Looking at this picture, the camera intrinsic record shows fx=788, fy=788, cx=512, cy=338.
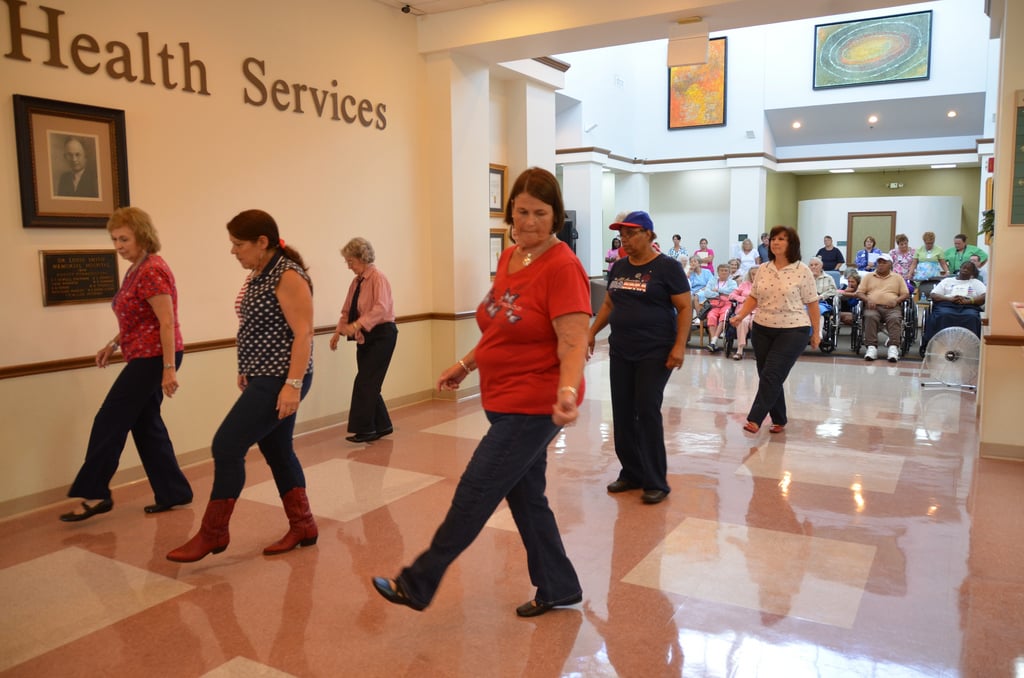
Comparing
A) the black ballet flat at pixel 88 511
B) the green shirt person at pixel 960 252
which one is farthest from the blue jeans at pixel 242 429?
the green shirt person at pixel 960 252

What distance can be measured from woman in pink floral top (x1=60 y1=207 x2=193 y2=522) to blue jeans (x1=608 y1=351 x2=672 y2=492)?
220 cm

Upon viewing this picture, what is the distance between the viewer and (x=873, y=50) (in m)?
15.7

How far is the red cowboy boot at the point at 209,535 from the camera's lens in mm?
3174

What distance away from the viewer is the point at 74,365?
421 cm

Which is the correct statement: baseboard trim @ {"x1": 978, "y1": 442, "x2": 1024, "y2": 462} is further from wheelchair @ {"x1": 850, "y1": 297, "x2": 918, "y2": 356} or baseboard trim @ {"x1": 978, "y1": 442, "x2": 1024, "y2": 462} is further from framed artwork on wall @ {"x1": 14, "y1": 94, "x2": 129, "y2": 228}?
framed artwork on wall @ {"x1": 14, "y1": 94, "x2": 129, "y2": 228}

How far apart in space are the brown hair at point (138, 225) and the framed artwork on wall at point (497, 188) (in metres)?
4.12

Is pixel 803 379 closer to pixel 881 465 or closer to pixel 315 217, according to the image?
pixel 881 465

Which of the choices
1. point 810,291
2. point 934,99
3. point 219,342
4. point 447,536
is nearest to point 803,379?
point 810,291

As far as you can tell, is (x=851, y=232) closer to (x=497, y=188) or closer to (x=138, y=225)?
(x=497, y=188)

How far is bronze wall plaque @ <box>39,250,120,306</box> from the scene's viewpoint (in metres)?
4.09

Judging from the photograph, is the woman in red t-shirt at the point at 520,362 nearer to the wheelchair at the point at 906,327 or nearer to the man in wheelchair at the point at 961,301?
the man in wheelchair at the point at 961,301

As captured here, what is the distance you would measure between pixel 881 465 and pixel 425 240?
158 inches

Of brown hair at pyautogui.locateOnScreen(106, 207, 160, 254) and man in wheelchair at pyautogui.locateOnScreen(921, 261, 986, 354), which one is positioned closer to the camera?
brown hair at pyautogui.locateOnScreen(106, 207, 160, 254)

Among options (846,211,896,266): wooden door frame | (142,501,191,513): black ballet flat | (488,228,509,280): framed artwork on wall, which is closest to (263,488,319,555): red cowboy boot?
(142,501,191,513): black ballet flat
